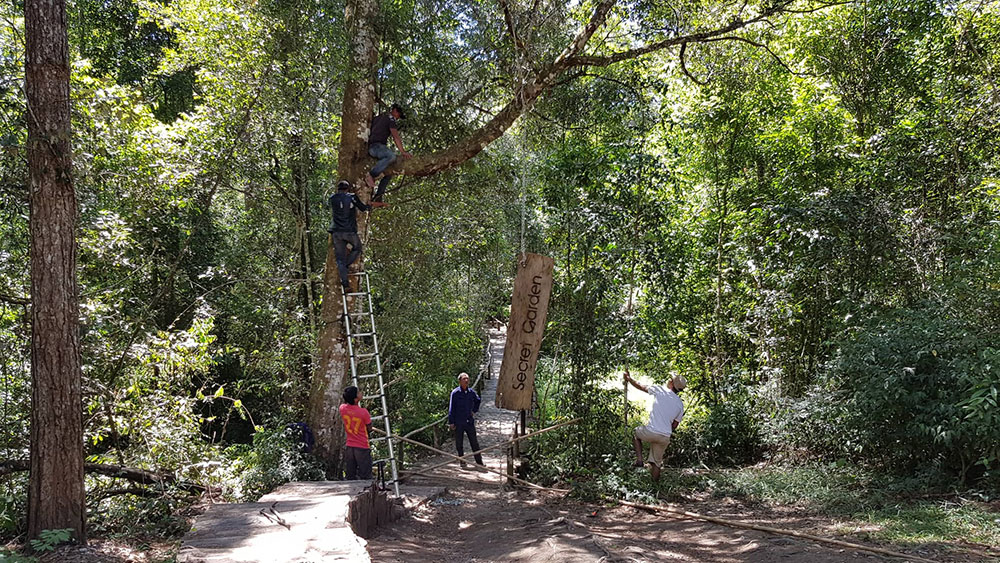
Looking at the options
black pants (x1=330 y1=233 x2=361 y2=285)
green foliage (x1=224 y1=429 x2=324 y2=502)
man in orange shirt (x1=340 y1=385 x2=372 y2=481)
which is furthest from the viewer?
black pants (x1=330 y1=233 x2=361 y2=285)

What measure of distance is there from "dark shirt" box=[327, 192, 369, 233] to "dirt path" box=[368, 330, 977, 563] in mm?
3715

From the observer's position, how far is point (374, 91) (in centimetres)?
769

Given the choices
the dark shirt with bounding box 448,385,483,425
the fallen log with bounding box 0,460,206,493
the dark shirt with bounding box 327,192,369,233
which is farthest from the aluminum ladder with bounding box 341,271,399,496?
the fallen log with bounding box 0,460,206,493

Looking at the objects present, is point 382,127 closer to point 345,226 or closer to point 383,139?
point 383,139

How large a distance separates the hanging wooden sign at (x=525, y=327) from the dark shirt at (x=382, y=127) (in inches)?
99.2

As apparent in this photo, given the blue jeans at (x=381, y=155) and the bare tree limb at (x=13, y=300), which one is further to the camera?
the blue jeans at (x=381, y=155)

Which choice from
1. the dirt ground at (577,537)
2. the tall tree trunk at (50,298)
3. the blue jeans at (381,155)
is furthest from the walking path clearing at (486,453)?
the tall tree trunk at (50,298)

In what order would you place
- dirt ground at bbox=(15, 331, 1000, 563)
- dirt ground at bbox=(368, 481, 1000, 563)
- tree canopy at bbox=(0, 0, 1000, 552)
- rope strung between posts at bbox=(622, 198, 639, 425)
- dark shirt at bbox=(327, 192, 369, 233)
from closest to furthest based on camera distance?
dirt ground at bbox=(15, 331, 1000, 563) → dirt ground at bbox=(368, 481, 1000, 563) → tree canopy at bbox=(0, 0, 1000, 552) → dark shirt at bbox=(327, 192, 369, 233) → rope strung between posts at bbox=(622, 198, 639, 425)

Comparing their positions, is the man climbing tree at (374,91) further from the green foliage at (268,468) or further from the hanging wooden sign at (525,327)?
the hanging wooden sign at (525,327)

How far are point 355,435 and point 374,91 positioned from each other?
4.53m

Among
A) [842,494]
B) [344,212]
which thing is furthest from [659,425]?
[344,212]

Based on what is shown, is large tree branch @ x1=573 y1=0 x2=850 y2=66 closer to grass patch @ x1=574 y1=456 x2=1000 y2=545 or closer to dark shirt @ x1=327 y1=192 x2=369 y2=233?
dark shirt @ x1=327 y1=192 x2=369 y2=233

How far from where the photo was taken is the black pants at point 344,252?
24.2 ft

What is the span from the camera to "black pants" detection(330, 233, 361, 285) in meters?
7.38
